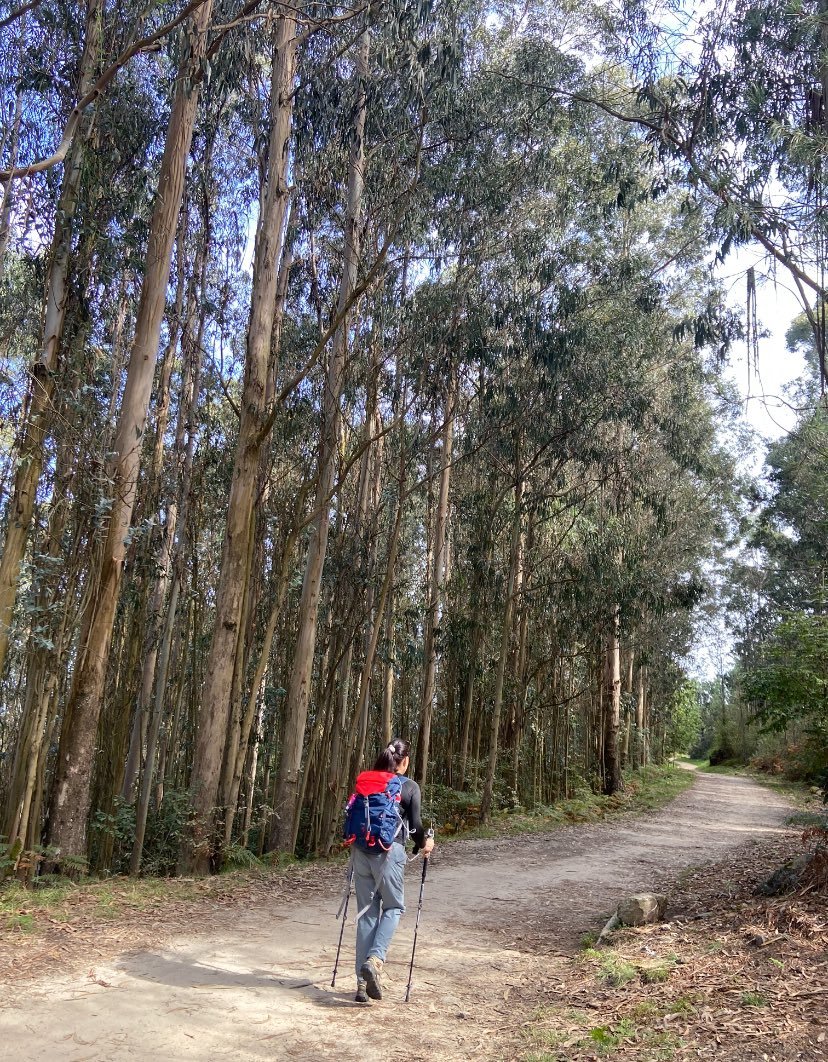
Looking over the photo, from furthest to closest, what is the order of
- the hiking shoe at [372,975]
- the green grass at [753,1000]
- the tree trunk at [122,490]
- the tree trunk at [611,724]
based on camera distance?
the tree trunk at [611,724], the tree trunk at [122,490], the hiking shoe at [372,975], the green grass at [753,1000]

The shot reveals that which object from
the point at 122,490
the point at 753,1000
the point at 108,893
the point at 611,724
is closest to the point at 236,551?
the point at 122,490

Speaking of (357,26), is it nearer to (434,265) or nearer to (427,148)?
(427,148)

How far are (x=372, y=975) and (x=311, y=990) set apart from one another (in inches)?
18.3

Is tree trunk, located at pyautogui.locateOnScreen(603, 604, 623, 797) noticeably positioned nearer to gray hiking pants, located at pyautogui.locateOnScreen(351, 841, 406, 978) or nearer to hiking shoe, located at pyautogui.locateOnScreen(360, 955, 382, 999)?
gray hiking pants, located at pyautogui.locateOnScreen(351, 841, 406, 978)

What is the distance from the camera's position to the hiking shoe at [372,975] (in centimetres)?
461

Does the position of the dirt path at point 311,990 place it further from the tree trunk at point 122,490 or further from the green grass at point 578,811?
the green grass at point 578,811

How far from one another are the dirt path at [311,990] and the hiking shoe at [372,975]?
8cm

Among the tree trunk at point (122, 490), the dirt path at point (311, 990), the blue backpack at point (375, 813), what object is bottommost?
the dirt path at point (311, 990)

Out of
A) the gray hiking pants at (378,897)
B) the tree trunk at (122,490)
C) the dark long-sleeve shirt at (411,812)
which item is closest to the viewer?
the gray hiking pants at (378,897)

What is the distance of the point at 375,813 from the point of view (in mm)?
4906

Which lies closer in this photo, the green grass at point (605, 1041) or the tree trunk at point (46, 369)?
the green grass at point (605, 1041)

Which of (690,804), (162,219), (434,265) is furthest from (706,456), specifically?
(162,219)

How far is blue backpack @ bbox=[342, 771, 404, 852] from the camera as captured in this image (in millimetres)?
4844

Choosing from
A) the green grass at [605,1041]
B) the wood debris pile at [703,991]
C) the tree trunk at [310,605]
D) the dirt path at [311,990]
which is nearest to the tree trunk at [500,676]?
the tree trunk at [310,605]
